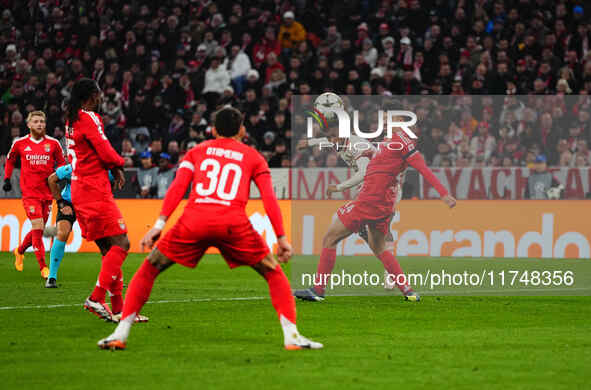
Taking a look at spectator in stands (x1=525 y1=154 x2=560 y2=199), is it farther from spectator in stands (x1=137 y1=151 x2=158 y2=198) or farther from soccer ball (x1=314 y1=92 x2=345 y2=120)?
spectator in stands (x1=137 y1=151 x2=158 y2=198)

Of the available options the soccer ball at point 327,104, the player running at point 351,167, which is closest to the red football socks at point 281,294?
the player running at point 351,167

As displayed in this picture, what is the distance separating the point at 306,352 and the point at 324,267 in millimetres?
4636

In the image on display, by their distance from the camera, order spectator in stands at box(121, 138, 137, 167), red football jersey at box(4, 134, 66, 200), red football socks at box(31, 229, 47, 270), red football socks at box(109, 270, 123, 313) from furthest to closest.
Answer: spectator in stands at box(121, 138, 137, 167) → red football jersey at box(4, 134, 66, 200) → red football socks at box(31, 229, 47, 270) → red football socks at box(109, 270, 123, 313)

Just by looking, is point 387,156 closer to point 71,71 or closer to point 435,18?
point 435,18

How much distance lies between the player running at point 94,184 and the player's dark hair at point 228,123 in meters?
2.04

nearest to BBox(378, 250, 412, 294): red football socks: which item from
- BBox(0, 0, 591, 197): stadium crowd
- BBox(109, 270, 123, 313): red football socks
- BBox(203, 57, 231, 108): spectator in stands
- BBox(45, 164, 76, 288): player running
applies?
BBox(109, 270, 123, 313): red football socks

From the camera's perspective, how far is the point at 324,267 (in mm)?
12219

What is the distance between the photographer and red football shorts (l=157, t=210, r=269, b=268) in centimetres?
726

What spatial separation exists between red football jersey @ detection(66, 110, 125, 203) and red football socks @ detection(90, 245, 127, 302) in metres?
0.54

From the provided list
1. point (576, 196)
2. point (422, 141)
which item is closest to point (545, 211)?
point (576, 196)

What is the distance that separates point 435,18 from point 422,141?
11.9 metres

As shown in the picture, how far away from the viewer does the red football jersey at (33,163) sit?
15.8 meters

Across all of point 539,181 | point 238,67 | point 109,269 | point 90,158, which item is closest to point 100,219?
point 109,269

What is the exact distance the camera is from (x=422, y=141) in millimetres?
12641
